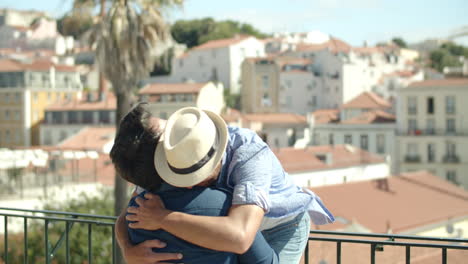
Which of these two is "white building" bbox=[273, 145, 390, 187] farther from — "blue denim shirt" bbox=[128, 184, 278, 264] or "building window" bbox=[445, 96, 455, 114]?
"blue denim shirt" bbox=[128, 184, 278, 264]

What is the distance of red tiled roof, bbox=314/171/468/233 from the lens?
29345 millimetres

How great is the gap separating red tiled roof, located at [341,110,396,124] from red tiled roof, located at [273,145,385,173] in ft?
40.3

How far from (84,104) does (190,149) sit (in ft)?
231

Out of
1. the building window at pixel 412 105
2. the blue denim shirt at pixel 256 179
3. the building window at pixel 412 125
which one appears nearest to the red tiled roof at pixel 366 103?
the building window at pixel 412 105

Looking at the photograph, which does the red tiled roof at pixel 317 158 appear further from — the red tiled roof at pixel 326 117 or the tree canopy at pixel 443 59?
the tree canopy at pixel 443 59

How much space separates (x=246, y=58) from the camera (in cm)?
8488

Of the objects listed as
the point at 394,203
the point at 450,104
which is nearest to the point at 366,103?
the point at 450,104

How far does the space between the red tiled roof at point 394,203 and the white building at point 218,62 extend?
170 ft

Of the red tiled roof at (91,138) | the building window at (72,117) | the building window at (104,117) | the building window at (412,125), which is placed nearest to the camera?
the red tiled roof at (91,138)

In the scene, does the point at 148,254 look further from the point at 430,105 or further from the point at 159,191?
the point at 430,105

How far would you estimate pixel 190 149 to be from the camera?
2490mm

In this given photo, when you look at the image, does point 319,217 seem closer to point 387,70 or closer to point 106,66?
point 106,66

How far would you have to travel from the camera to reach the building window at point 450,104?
195 ft

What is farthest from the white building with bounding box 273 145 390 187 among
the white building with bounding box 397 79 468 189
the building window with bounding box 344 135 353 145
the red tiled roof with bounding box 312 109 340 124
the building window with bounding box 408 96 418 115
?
the red tiled roof with bounding box 312 109 340 124
